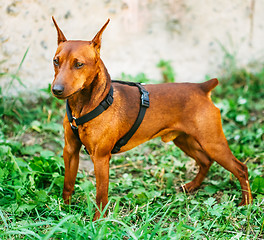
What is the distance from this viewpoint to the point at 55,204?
310 cm

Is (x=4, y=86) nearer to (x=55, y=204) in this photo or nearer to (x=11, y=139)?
(x=11, y=139)

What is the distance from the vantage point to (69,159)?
3197 mm

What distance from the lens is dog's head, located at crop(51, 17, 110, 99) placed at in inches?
100

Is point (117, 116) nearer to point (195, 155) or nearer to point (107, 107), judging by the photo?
point (107, 107)

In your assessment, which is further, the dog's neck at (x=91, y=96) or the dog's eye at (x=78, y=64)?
the dog's neck at (x=91, y=96)

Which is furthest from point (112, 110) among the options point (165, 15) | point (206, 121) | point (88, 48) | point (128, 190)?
point (165, 15)

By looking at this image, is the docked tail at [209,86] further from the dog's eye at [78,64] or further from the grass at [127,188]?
the dog's eye at [78,64]

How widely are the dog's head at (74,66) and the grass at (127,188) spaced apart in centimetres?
87

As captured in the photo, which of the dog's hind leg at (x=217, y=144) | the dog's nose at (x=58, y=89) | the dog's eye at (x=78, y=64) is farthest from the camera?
the dog's hind leg at (x=217, y=144)

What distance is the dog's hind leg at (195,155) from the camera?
371 cm

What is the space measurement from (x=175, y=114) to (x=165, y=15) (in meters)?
3.32

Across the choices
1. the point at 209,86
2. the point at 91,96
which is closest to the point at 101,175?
the point at 91,96

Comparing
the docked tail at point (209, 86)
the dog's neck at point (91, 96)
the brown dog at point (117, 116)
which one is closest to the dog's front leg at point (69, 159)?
the brown dog at point (117, 116)

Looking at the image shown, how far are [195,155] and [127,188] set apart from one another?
825mm
